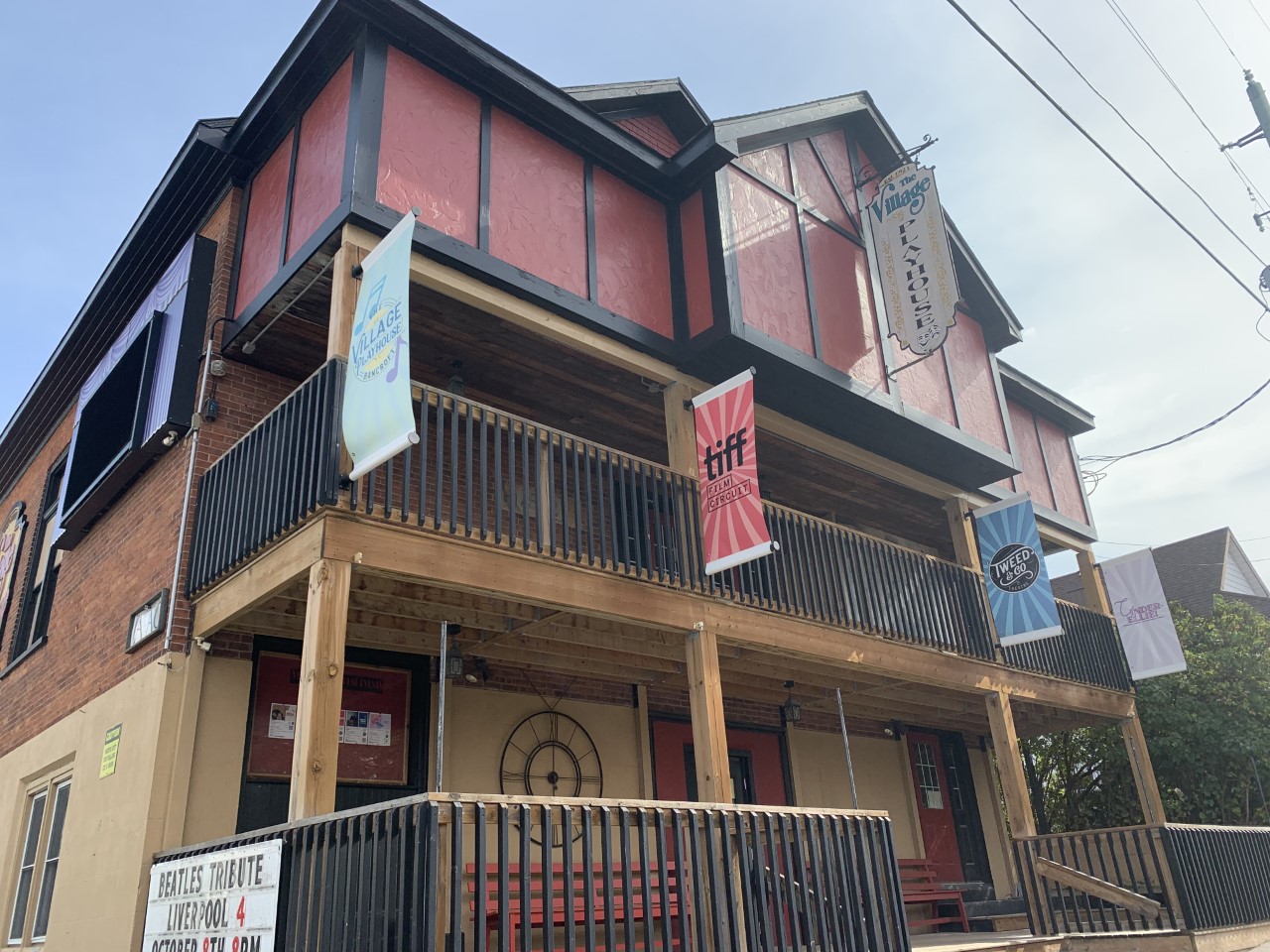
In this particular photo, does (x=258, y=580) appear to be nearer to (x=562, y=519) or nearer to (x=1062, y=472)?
(x=562, y=519)

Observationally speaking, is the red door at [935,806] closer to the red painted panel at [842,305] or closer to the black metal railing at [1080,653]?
the black metal railing at [1080,653]

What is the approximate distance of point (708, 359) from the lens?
10.5m

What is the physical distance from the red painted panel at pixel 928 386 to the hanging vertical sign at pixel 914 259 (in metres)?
0.55

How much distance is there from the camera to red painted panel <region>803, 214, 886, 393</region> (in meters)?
11.8

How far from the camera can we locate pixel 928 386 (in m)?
13.2

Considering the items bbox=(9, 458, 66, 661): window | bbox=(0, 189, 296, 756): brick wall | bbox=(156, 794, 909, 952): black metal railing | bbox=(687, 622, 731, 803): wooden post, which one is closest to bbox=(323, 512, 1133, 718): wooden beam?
bbox=(687, 622, 731, 803): wooden post

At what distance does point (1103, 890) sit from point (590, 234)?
29.3 ft

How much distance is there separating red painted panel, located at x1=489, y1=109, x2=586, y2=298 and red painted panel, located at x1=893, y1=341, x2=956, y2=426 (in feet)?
15.7

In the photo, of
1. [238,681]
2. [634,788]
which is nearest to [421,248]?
[238,681]

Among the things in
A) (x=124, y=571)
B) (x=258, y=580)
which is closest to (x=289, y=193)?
(x=258, y=580)

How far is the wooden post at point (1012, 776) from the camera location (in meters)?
11.7

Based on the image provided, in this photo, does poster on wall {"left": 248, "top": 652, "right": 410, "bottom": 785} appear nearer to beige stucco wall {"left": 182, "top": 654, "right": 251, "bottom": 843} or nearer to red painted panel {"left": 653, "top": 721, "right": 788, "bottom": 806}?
beige stucco wall {"left": 182, "top": 654, "right": 251, "bottom": 843}

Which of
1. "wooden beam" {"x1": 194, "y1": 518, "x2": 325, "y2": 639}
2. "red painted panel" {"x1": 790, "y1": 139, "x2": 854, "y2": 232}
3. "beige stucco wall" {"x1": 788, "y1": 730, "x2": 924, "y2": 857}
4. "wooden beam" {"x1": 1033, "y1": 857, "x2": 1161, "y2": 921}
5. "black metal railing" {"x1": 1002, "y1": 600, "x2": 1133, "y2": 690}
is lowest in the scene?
"wooden beam" {"x1": 1033, "y1": 857, "x2": 1161, "y2": 921}

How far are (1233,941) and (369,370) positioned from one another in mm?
11508
